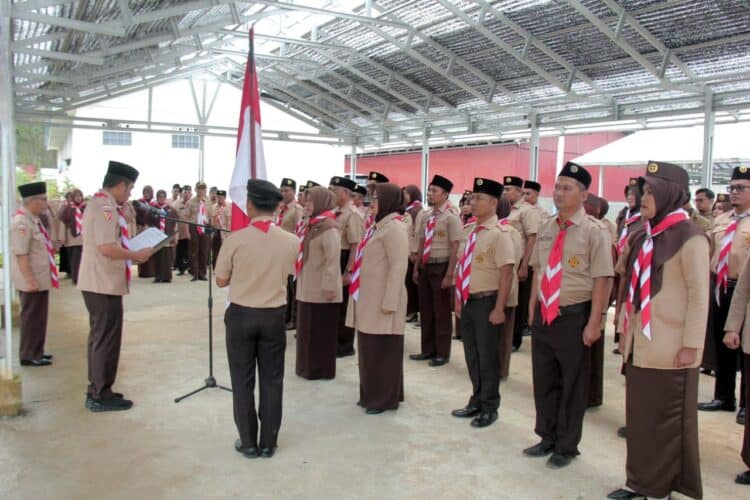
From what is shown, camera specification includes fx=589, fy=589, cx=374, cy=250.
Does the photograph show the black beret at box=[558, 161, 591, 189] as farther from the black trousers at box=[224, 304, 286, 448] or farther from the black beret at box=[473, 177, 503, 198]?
the black trousers at box=[224, 304, 286, 448]

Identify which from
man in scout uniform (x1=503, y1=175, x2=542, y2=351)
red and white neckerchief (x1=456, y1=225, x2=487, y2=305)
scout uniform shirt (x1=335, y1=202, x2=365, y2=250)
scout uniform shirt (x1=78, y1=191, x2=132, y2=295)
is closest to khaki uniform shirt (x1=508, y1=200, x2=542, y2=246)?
man in scout uniform (x1=503, y1=175, x2=542, y2=351)

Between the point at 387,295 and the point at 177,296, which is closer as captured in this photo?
the point at 387,295

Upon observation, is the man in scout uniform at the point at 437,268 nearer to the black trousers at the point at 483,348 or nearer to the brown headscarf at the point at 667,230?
the black trousers at the point at 483,348

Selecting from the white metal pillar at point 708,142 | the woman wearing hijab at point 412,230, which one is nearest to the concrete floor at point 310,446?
the woman wearing hijab at point 412,230

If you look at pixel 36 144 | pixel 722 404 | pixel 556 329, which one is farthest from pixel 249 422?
pixel 36 144

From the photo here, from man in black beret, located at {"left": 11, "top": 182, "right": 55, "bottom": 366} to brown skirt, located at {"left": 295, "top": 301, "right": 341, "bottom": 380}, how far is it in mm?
2191

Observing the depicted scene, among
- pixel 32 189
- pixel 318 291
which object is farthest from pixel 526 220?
pixel 32 189

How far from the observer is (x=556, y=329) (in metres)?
3.25

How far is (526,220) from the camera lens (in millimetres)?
5742

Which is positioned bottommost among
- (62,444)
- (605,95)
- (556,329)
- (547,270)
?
(62,444)

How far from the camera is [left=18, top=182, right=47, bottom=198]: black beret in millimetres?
4933

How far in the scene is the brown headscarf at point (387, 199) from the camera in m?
4.09

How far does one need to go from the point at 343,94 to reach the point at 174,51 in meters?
3.84

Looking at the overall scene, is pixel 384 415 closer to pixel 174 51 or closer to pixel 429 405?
pixel 429 405
